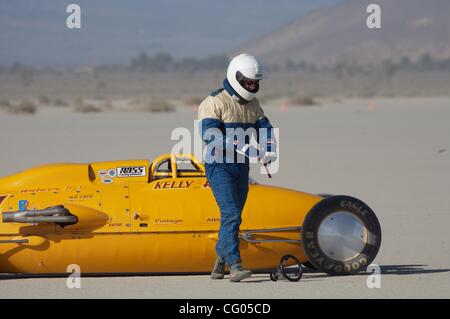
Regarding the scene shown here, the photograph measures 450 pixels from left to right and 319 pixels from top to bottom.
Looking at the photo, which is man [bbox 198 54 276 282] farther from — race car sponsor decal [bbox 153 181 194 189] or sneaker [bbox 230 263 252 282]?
race car sponsor decal [bbox 153 181 194 189]

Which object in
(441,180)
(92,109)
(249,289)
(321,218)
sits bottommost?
(249,289)

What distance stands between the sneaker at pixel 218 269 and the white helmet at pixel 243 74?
1451mm

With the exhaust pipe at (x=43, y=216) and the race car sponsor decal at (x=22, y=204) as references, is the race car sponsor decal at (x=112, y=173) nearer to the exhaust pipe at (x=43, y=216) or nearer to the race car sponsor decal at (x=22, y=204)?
the exhaust pipe at (x=43, y=216)

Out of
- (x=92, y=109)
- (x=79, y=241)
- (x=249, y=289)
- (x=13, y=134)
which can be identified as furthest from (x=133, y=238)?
(x=92, y=109)

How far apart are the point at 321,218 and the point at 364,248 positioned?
19.0 inches

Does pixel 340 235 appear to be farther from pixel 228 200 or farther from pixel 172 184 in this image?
pixel 172 184

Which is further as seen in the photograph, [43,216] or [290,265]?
[290,265]

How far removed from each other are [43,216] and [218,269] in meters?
1.61

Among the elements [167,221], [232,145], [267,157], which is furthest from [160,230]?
[267,157]

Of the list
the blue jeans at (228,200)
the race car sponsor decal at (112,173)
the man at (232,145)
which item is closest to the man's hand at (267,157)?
the man at (232,145)

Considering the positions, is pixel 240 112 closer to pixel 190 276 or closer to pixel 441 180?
pixel 190 276

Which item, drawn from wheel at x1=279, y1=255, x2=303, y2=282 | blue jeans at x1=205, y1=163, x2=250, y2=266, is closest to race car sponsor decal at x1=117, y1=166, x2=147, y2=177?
blue jeans at x1=205, y1=163, x2=250, y2=266

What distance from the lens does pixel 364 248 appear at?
10828 mm

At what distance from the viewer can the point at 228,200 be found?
1040cm
